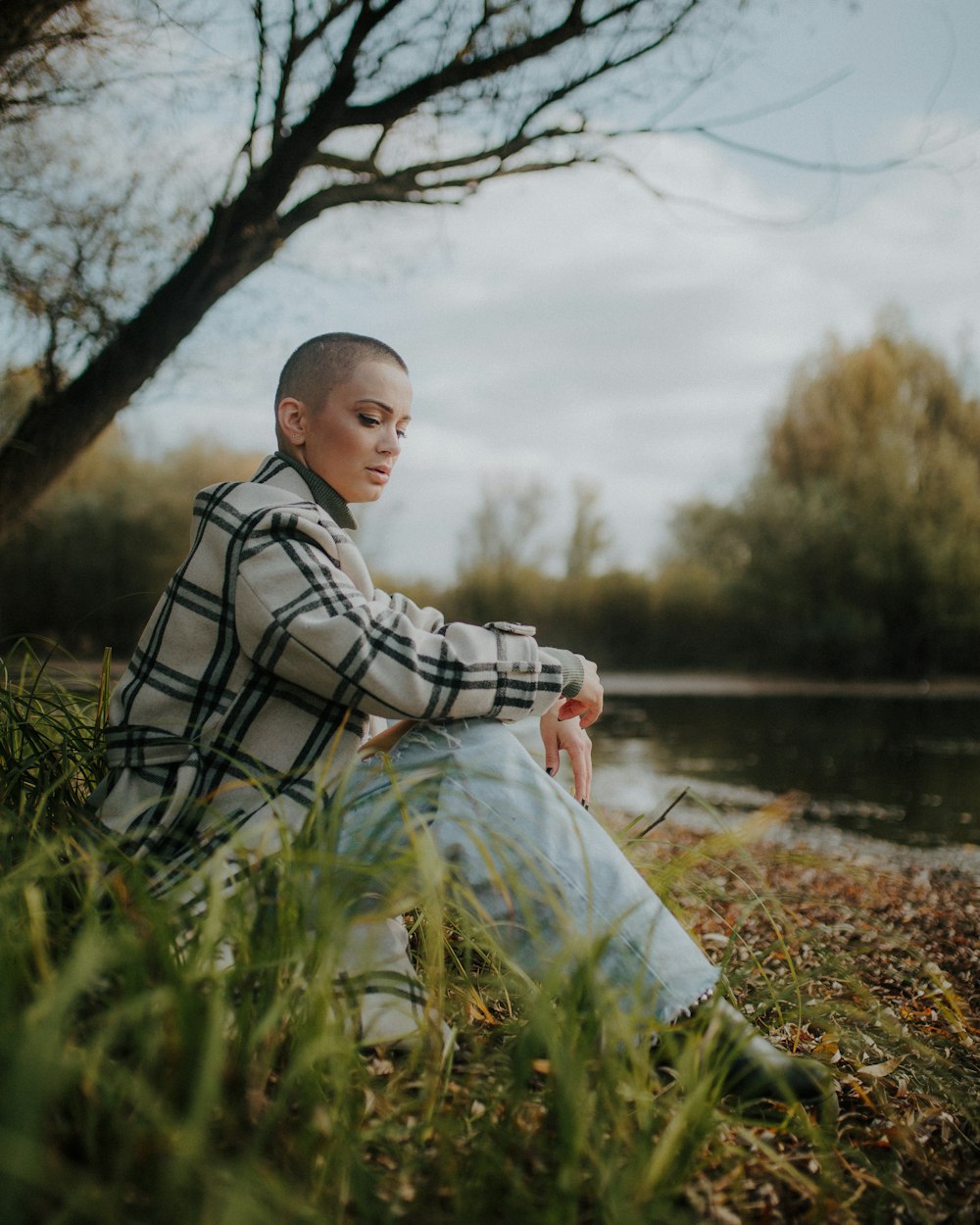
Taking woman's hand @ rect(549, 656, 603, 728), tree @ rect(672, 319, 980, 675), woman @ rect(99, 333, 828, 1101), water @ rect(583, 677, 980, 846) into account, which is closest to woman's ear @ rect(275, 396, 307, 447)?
woman @ rect(99, 333, 828, 1101)

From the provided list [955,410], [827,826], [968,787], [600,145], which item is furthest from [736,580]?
[600,145]

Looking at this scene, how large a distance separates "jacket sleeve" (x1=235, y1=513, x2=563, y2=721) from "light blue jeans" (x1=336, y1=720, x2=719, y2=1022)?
0.09 metres

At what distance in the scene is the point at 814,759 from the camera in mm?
7938

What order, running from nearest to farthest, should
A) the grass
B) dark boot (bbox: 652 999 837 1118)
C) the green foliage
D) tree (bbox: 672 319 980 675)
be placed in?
the grass, dark boot (bbox: 652 999 837 1118), the green foliage, tree (bbox: 672 319 980 675)

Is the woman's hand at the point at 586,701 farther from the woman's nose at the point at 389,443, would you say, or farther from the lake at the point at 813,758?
the lake at the point at 813,758

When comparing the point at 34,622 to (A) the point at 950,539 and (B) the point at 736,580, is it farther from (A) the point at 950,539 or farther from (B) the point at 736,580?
(A) the point at 950,539

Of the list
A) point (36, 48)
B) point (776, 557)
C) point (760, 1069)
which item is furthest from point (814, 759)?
point (776, 557)

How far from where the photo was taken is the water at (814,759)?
5680 millimetres

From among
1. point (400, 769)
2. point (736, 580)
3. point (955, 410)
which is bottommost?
Answer: point (400, 769)

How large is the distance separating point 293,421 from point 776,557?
1625cm

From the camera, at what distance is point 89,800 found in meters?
1.56

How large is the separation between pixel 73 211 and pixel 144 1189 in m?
4.26

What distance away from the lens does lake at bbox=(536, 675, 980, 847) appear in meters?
5.67

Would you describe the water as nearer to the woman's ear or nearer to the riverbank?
the riverbank
